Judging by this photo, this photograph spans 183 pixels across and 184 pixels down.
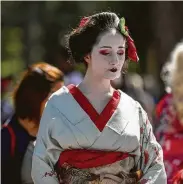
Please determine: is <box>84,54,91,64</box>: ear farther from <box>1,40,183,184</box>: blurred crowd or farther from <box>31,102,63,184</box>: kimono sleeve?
<box>1,40,183,184</box>: blurred crowd

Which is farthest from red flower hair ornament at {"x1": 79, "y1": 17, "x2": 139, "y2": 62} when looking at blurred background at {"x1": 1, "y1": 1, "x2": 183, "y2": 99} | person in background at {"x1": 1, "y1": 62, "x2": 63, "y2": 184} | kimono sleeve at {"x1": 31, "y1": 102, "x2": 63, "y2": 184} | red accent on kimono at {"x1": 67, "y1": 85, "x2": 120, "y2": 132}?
blurred background at {"x1": 1, "y1": 1, "x2": 183, "y2": 99}

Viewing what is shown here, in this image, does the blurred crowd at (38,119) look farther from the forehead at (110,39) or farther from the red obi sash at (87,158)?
the forehead at (110,39)

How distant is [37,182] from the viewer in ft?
17.6

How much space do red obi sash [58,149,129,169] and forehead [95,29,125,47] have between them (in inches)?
27.0

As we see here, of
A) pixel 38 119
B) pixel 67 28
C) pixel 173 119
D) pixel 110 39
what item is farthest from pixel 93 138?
pixel 67 28

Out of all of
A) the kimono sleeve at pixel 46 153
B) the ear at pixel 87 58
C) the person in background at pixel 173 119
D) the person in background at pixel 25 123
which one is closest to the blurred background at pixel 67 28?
the person in background at pixel 173 119

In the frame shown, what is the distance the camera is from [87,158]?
17.4 feet

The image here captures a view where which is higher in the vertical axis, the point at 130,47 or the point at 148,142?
the point at 130,47

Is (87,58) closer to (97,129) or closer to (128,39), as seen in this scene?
(128,39)

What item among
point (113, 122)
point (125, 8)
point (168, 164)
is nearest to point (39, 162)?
point (113, 122)

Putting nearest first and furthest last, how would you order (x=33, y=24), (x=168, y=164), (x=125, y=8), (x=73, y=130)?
(x=73, y=130)
(x=168, y=164)
(x=125, y=8)
(x=33, y=24)

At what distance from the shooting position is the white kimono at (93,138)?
5.32 meters

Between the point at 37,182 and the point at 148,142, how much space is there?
751 mm

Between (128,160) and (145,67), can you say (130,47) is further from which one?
(145,67)
